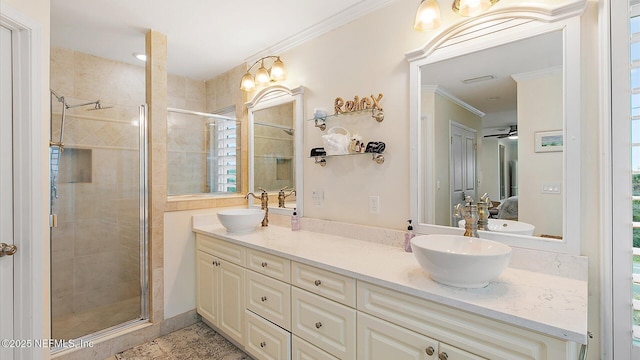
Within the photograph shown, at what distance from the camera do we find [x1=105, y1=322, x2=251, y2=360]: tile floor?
207 cm

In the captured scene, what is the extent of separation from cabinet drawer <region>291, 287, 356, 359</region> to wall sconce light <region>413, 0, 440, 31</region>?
1.57 meters

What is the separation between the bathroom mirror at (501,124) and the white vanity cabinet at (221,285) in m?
1.30

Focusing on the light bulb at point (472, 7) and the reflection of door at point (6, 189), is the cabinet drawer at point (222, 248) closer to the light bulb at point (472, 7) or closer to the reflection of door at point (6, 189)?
the reflection of door at point (6, 189)

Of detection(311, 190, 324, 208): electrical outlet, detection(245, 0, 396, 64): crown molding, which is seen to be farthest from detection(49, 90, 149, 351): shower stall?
detection(311, 190, 324, 208): electrical outlet

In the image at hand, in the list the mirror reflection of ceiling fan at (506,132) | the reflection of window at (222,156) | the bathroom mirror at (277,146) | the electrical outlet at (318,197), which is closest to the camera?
the mirror reflection of ceiling fan at (506,132)

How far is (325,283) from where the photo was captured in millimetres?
1517

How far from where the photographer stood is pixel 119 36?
98.5 inches

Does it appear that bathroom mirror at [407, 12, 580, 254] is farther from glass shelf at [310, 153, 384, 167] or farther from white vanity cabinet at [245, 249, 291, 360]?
white vanity cabinet at [245, 249, 291, 360]

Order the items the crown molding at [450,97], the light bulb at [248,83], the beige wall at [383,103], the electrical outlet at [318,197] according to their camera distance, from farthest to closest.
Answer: the light bulb at [248,83]
the electrical outlet at [318,197]
the crown molding at [450,97]
the beige wall at [383,103]

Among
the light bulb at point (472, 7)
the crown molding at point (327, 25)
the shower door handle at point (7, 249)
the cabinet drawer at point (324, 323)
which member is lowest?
the cabinet drawer at point (324, 323)

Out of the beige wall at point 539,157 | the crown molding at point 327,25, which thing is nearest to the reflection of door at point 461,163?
the beige wall at point 539,157

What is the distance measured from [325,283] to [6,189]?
164 cm

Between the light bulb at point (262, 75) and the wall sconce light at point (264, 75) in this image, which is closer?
the wall sconce light at point (264, 75)

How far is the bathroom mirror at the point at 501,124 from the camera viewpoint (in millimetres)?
1321
